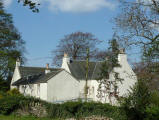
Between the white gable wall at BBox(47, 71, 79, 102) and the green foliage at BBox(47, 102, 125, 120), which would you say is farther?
the white gable wall at BBox(47, 71, 79, 102)

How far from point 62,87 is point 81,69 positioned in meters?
8.37

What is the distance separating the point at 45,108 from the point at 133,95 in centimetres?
803

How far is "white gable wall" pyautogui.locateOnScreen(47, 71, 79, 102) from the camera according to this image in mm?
40438

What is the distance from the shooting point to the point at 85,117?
16156 millimetres

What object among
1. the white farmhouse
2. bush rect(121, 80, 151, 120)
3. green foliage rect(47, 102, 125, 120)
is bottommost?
green foliage rect(47, 102, 125, 120)

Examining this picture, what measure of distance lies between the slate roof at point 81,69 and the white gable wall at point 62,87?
407 cm

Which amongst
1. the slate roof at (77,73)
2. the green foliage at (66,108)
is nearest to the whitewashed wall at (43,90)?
the slate roof at (77,73)

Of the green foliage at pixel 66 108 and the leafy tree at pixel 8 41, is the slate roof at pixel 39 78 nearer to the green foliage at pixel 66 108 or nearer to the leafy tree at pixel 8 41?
the leafy tree at pixel 8 41

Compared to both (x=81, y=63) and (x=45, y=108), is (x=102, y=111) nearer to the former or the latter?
(x=45, y=108)

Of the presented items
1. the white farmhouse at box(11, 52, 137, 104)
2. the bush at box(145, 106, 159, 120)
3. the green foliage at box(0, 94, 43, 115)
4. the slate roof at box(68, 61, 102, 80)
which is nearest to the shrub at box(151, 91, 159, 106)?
the bush at box(145, 106, 159, 120)

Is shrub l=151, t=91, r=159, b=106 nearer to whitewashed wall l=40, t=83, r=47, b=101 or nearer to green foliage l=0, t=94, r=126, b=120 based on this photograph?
green foliage l=0, t=94, r=126, b=120

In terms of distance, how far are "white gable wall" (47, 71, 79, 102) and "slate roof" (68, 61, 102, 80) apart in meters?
4.07

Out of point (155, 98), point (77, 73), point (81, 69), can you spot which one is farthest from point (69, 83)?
point (155, 98)

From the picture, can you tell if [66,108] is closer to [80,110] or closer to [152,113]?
[80,110]
